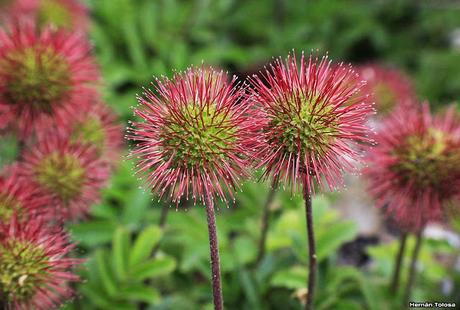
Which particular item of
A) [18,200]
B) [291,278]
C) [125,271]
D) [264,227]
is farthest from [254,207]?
[18,200]

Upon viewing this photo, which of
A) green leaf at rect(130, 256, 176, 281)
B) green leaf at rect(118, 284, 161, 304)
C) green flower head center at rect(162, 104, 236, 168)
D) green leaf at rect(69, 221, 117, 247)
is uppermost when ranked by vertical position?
green flower head center at rect(162, 104, 236, 168)

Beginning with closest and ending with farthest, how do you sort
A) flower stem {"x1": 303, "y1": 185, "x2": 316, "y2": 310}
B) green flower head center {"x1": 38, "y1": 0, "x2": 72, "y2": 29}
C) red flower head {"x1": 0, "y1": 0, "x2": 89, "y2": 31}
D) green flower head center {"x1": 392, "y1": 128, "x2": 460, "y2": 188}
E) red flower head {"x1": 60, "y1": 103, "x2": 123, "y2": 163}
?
flower stem {"x1": 303, "y1": 185, "x2": 316, "y2": 310}, green flower head center {"x1": 392, "y1": 128, "x2": 460, "y2": 188}, red flower head {"x1": 60, "y1": 103, "x2": 123, "y2": 163}, red flower head {"x1": 0, "y1": 0, "x2": 89, "y2": 31}, green flower head center {"x1": 38, "y1": 0, "x2": 72, "y2": 29}

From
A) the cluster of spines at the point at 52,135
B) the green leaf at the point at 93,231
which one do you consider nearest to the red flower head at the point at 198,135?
the cluster of spines at the point at 52,135

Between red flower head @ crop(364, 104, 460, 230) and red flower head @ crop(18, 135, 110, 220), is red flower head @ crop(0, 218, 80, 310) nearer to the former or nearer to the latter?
red flower head @ crop(18, 135, 110, 220)

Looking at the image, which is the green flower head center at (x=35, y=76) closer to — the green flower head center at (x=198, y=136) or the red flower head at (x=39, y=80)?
the red flower head at (x=39, y=80)

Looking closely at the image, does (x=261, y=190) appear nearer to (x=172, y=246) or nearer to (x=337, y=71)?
(x=172, y=246)

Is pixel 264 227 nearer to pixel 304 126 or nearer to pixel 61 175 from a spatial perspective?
pixel 61 175

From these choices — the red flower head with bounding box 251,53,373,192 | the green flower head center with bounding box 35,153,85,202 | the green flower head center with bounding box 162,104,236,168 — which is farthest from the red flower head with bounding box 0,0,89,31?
the red flower head with bounding box 251,53,373,192

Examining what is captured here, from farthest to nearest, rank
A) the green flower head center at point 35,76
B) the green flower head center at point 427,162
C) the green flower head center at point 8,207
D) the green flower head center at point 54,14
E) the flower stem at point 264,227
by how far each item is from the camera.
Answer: the green flower head center at point 54,14, the flower stem at point 264,227, the green flower head center at point 35,76, the green flower head center at point 427,162, the green flower head center at point 8,207

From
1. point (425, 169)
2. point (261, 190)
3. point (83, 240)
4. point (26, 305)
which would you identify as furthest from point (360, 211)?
point (26, 305)
